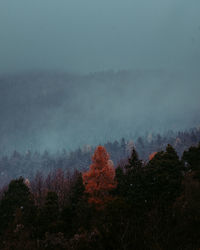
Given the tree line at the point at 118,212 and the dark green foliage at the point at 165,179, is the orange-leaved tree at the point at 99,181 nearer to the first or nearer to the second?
the tree line at the point at 118,212

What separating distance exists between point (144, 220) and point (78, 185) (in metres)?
17.1

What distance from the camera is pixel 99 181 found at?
4006 cm

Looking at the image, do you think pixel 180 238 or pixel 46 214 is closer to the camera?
pixel 180 238

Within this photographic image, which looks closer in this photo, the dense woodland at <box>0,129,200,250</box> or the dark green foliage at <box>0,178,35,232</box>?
the dense woodland at <box>0,129,200,250</box>

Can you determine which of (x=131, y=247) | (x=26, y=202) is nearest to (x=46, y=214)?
(x=26, y=202)

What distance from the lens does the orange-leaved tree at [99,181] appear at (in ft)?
128

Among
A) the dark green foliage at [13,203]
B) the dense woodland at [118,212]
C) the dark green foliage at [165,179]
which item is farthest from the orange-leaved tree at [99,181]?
the dark green foliage at [13,203]

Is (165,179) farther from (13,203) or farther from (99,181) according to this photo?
(13,203)

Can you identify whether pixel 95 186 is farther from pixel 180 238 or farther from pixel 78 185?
pixel 180 238

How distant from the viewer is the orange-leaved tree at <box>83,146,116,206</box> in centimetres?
3903

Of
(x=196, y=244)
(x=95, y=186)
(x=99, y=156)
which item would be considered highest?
(x=99, y=156)

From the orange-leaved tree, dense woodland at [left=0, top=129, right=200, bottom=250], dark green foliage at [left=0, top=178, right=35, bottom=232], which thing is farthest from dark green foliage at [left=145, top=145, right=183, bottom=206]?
dark green foliage at [left=0, top=178, right=35, bottom=232]

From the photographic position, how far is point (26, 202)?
37.9m

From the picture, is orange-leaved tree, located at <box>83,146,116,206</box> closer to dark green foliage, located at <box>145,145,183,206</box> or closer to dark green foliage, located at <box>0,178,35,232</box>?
dark green foliage, located at <box>145,145,183,206</box>
